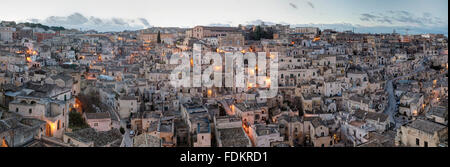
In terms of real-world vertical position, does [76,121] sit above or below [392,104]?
above

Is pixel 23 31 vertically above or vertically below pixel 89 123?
above

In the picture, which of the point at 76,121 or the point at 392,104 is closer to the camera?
the point at 76,121

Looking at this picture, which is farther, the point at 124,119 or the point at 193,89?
the point at 193,89

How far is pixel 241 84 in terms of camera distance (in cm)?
2372

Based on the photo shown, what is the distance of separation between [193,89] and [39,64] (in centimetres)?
1300

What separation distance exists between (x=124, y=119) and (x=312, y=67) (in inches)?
628

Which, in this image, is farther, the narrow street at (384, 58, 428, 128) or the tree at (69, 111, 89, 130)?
the narrow street at (384, 58, 428, 128)

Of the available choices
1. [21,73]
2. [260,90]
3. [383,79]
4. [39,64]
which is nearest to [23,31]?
[39,64]

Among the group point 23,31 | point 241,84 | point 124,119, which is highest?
point 23,31

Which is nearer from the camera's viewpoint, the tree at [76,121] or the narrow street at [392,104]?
the tree at [76,121]
